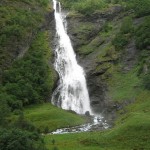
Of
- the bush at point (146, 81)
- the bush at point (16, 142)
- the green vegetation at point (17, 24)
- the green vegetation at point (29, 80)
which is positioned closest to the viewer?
the bush at point (16, 142)

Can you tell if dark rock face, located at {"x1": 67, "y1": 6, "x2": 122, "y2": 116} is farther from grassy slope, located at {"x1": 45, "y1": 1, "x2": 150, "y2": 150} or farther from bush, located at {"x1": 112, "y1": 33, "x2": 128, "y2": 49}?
grassy slope, located at {"x1": 45, "y1": 1, "x2": 150, "y2": 150}

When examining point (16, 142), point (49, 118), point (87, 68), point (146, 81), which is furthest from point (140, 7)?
point (16, 142)

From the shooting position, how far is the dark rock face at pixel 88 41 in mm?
80312

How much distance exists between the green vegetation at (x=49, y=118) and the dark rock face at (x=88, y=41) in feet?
26.0

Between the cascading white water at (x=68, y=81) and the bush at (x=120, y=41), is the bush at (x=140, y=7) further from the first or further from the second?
the cascading white water at (x=68, y=81)

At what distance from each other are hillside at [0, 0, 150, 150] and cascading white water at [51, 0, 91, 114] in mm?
1425

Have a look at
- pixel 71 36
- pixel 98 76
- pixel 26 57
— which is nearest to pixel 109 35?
pixel 71 36

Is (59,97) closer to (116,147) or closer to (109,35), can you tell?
(109,35)

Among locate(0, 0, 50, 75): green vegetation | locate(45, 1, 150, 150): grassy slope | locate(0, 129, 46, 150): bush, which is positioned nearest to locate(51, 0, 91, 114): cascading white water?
locate(0, 0, 50, 75): green vegetation

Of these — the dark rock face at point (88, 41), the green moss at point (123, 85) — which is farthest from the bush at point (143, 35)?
the dark rock face at point (88, 41)

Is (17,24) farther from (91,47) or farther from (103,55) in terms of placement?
(103,55)

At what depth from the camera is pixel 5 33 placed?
86188mm

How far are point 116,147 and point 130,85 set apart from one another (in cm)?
3359

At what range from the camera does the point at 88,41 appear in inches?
3903
